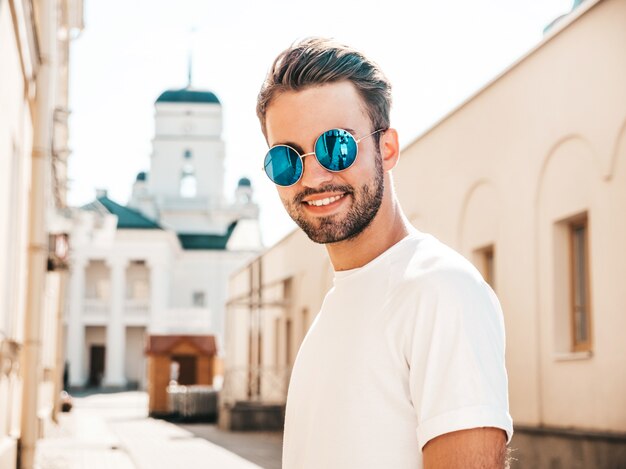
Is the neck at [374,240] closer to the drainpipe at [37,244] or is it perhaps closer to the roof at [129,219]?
the drainpipe at [37,244]

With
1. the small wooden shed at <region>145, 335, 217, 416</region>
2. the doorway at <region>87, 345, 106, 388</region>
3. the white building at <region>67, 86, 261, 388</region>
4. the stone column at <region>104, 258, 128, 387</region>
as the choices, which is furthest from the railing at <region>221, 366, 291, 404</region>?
the doorway at <region>87, 345, 106, 388</region>

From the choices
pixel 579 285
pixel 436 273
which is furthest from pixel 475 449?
pixel 579 285

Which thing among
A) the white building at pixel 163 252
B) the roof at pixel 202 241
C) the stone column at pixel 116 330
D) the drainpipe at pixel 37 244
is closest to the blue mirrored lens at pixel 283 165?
the drainpipe at pixel 37 244

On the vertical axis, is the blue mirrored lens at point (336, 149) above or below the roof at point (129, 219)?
below

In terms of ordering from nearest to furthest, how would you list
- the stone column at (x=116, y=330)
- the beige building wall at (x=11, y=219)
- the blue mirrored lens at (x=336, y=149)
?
the blue mirrored lens at (x=336, y=149) < the beige building wall at (x=11, y=219) < the stone column at (x=116, y=330)

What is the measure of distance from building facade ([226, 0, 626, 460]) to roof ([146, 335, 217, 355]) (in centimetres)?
1849

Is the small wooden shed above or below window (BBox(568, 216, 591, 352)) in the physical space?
below

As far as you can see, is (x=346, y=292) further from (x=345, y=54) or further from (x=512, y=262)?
(x=512, y=262)

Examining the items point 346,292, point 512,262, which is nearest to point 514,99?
point 512,262

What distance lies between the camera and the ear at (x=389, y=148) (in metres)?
1.99

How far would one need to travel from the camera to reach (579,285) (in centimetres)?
1321

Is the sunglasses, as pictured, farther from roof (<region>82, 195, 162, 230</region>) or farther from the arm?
roof (<region>82, 195, 162, 230</region>)

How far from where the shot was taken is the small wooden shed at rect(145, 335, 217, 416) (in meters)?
34.3

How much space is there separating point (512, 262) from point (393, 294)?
525 inches
